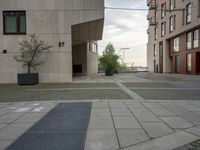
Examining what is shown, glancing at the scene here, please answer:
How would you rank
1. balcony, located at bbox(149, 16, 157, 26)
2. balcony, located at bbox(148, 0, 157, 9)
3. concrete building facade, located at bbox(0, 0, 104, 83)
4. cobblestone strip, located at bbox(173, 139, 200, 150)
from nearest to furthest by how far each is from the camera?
1. cobblestone strip, located at bbox(173, 139, 200, 150)
2. concrete building facade, located at bbox(0, 0, 104, 83)
3. balcony, located at bbox(148, 0, 157, 9)
4. balcony, located at bbox(149, 16, 157, 26)

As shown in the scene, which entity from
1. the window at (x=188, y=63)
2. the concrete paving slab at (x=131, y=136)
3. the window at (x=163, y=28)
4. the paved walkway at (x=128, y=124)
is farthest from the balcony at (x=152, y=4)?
the concrete paving slab at (x=131, y=136)

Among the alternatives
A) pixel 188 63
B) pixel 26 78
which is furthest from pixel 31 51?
pixel 188 63

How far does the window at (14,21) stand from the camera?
1748 cm

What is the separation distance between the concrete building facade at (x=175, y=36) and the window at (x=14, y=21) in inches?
464

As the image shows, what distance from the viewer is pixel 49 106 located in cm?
804

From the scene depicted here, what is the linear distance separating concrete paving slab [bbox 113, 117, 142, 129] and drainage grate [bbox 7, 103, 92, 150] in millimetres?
750

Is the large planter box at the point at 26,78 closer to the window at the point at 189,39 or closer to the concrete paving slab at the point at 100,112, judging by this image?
the concrete paving slab at the point at 100,112

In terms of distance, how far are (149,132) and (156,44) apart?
40.2 metres

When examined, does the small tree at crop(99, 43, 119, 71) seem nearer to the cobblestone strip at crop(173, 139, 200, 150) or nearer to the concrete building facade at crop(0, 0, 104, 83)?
the concrete building facade at crop(0, 0, 104, 83)

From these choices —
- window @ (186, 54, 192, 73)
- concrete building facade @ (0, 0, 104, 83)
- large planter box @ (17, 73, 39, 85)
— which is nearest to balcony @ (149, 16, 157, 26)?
window @ (186, 54, 192, 73)

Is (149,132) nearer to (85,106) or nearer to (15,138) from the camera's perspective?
(15,138)

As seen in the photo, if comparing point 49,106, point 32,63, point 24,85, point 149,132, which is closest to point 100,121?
point 149,132

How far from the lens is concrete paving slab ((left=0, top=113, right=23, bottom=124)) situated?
237 inches

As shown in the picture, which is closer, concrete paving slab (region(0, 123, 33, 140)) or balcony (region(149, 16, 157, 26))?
concrete paving slab (region(0, 123, 33, 140))
